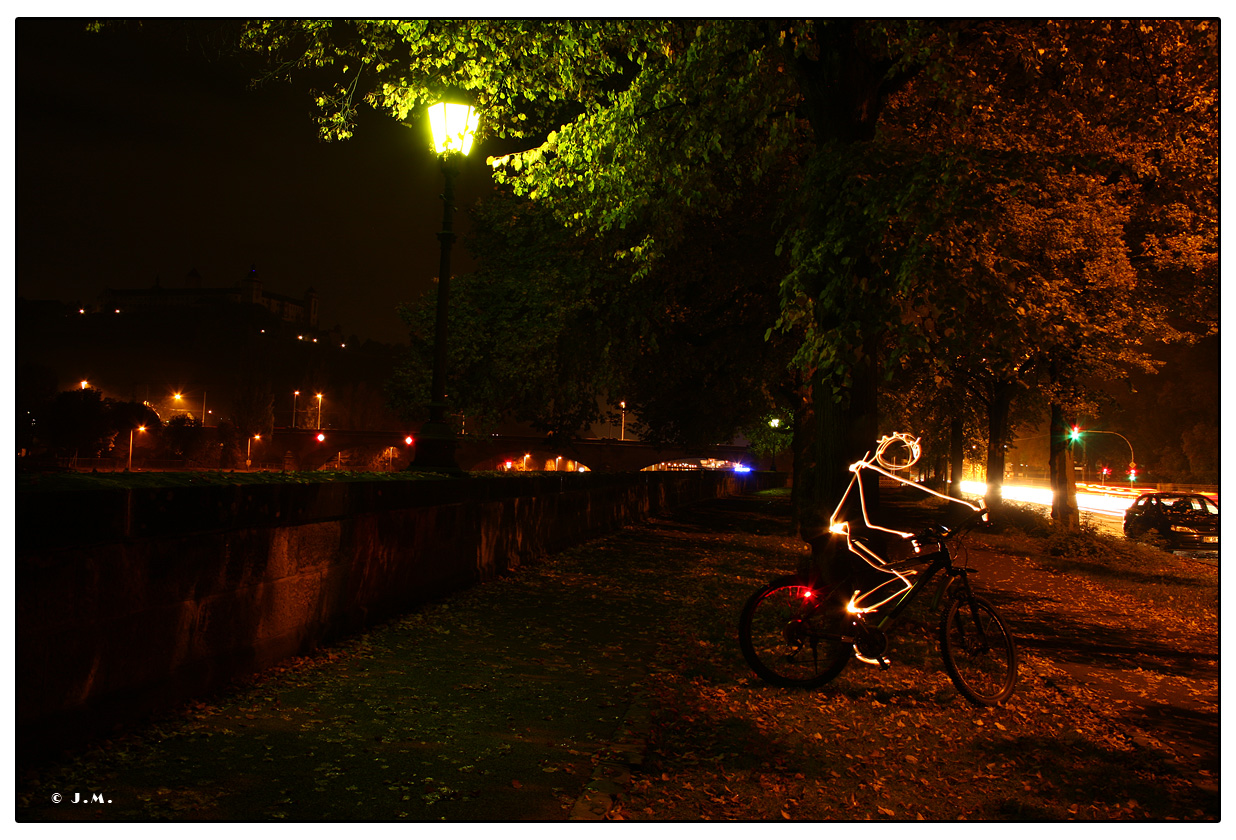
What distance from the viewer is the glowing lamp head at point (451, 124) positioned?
990 centimetres

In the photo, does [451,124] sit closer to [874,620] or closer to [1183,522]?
[874,620]

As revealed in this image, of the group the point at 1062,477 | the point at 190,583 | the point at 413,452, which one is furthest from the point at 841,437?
the point at 413,452

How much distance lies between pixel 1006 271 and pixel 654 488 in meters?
20.9

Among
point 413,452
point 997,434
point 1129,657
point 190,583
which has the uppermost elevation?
point 997,434

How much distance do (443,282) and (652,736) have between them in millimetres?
6696

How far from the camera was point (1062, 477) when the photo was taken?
22.7m

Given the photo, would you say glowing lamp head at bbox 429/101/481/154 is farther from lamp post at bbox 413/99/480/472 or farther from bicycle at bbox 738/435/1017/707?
bicycle at bbox 738/435/1017/707

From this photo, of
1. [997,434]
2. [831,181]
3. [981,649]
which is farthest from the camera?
[997,434]

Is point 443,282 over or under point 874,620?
over

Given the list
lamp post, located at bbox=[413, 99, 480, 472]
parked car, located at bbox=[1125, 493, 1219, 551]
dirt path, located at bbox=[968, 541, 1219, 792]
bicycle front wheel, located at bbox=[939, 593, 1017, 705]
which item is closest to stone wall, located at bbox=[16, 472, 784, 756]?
lamp post, located at bbox=[413, 99, 480, 472]

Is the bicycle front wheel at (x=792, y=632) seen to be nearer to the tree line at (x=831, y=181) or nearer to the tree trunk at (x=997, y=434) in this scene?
the tree line at (x=831, y=181)

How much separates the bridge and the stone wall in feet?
223
